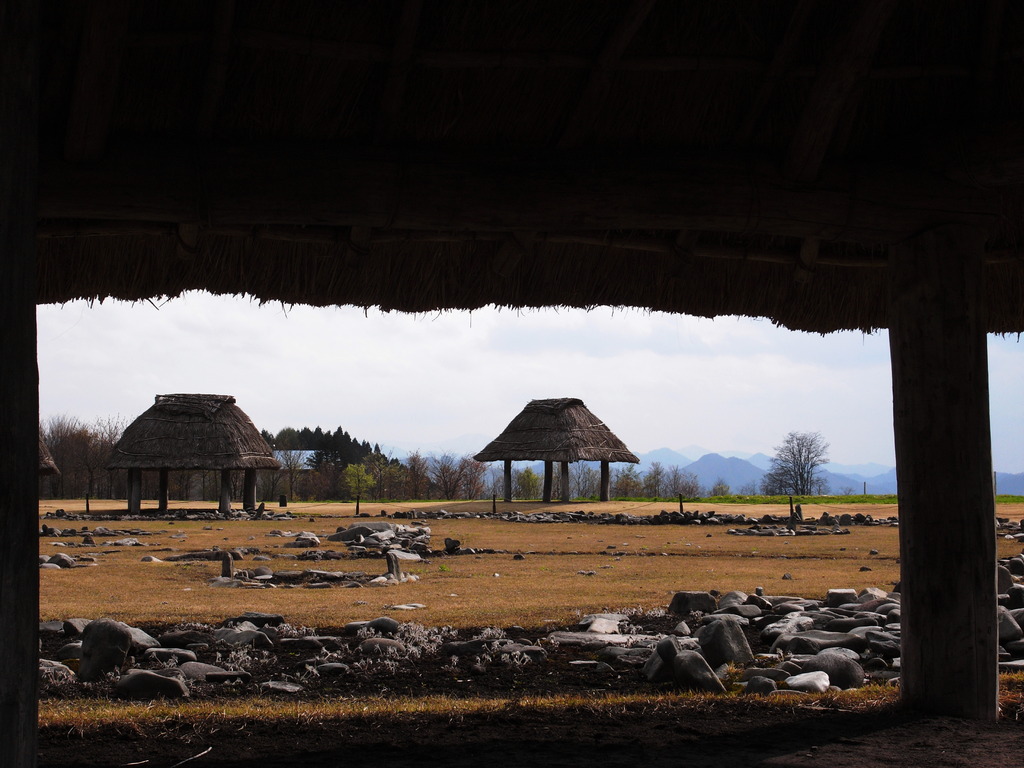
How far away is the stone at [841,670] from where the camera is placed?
17.1 ft

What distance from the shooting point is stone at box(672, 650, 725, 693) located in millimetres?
5113

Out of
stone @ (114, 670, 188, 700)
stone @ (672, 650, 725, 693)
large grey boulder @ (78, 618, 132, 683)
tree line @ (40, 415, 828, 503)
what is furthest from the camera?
tree line @ (40, 415, 828, 503)

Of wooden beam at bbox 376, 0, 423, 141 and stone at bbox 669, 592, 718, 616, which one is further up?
wooden beam at bbox 376, 0, 423, 141

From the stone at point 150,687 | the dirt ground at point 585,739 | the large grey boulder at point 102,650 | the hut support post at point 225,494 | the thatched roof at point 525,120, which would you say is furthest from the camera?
the hut support post at point 225,494

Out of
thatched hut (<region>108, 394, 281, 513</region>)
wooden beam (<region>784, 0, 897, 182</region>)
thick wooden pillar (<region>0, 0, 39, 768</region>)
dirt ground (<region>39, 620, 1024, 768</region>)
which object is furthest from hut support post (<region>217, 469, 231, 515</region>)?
thick wooden pillar (<region>0, 0, 39, 768</region>)

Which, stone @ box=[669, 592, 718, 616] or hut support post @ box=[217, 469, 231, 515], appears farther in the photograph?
hut support post @ box=[217, 469, 231, 515]

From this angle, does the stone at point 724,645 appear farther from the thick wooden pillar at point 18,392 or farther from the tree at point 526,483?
the tree at point 526,483

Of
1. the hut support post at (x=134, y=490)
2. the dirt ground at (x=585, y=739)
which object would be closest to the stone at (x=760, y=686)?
the dirt ground at (x=585, y=739)

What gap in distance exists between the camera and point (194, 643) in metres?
6.45

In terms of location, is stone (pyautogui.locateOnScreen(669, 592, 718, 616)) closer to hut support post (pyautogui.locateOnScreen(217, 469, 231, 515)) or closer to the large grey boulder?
the large grey boulder

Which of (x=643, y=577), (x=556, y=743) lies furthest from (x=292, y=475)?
(x=556, y=743)

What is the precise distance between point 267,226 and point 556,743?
10.2ft

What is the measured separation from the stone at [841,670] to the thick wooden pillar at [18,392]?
4271 mm

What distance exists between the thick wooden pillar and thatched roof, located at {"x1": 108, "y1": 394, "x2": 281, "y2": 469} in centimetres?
2664
